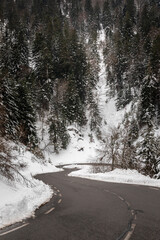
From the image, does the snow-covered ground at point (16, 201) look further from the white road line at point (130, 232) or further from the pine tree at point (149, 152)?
the pine tree at point (149, 152)

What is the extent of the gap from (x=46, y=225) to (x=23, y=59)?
196 feet

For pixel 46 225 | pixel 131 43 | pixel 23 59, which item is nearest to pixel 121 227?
pixel 46 225

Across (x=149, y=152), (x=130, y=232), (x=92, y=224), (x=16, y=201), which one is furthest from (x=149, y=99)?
(x=130, y=232)

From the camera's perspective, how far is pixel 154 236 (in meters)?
5.27

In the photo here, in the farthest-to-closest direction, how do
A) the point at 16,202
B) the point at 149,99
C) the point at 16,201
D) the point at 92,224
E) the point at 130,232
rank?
1. the point at 149,99
2. the point at 16,201
3. the point at 16,202
4. the point at 92,224
5. the point at 130,232

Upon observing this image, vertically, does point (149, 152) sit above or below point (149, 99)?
below

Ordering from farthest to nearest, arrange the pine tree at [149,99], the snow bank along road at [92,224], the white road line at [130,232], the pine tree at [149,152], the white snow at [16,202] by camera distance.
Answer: the pine tree at [149,99] < the pine tree at [149,152] < the white snow at [16,202] < the snow bank along road at [92,224] < the white road line at [130,232]

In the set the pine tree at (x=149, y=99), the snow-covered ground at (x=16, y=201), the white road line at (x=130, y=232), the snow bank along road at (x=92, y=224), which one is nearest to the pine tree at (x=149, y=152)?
the snow bank along road at (x=92, y=224)

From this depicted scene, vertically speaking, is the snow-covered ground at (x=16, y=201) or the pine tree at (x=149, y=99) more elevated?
the pine tree at (x=149, y=99)

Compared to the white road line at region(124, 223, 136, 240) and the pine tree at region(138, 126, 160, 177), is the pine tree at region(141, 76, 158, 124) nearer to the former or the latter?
the pine tree at region(138, 126, 160, 177)

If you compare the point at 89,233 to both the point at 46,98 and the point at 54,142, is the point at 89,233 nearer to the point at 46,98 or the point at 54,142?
the point at 54,142

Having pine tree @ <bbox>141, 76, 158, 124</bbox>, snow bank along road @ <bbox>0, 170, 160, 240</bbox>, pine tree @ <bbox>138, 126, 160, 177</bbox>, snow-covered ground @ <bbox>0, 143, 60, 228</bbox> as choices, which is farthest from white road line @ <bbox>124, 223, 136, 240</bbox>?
pine tree @ <bbox>141, 76, 158, 124</bbox>

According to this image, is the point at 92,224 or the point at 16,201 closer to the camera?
the point at 92,224

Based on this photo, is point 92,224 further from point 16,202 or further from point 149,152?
point 149,152
